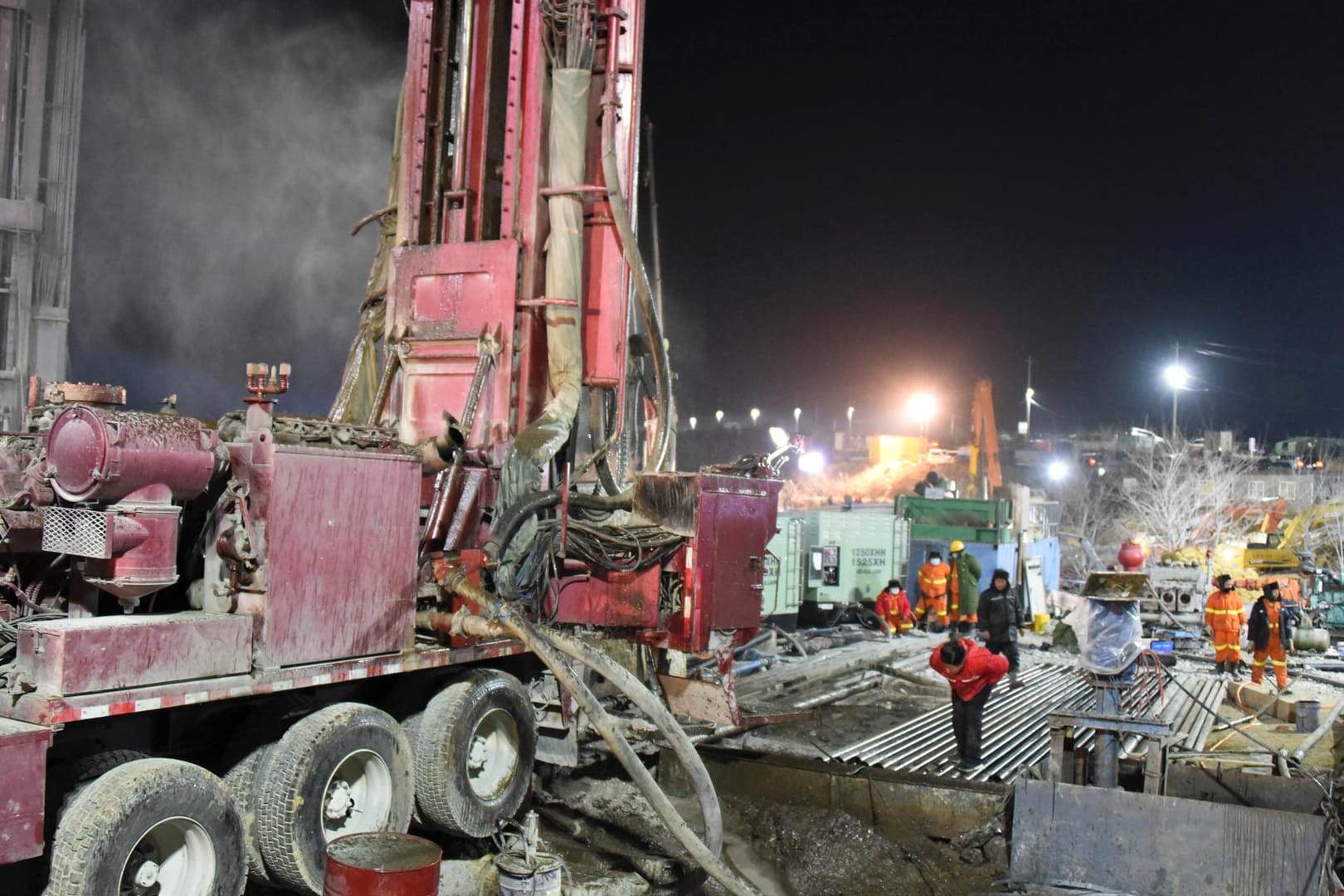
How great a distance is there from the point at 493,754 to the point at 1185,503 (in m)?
29.6

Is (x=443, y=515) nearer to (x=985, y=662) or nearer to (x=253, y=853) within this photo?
(x=253, y=853)

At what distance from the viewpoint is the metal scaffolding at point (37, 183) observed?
17188 millimetres

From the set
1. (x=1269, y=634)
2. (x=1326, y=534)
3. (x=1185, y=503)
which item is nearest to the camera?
(x=1269, y=634)

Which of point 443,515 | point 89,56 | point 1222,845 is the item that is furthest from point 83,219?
point 1222,845

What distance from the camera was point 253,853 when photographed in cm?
507

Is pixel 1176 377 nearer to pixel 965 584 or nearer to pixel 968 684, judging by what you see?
pixel 965 584

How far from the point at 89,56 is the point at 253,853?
16.8 m

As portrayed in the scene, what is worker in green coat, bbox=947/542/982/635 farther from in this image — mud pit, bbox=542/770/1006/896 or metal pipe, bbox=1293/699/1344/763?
mud pit, bbox=542/770/1006/896

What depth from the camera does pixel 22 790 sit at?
12.7 feet

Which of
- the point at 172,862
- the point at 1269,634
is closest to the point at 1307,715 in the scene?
the point at 1269,634

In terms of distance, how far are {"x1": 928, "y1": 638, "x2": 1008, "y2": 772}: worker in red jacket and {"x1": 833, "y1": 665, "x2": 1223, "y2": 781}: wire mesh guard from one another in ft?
0.50

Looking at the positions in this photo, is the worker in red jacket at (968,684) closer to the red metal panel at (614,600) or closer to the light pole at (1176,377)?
the red metal panel at (614,600)

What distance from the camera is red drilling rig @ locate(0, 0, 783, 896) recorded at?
446cm

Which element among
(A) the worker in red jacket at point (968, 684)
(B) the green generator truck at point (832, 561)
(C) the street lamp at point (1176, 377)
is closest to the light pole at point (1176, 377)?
(C) the street lamp at point (1176, 377)
